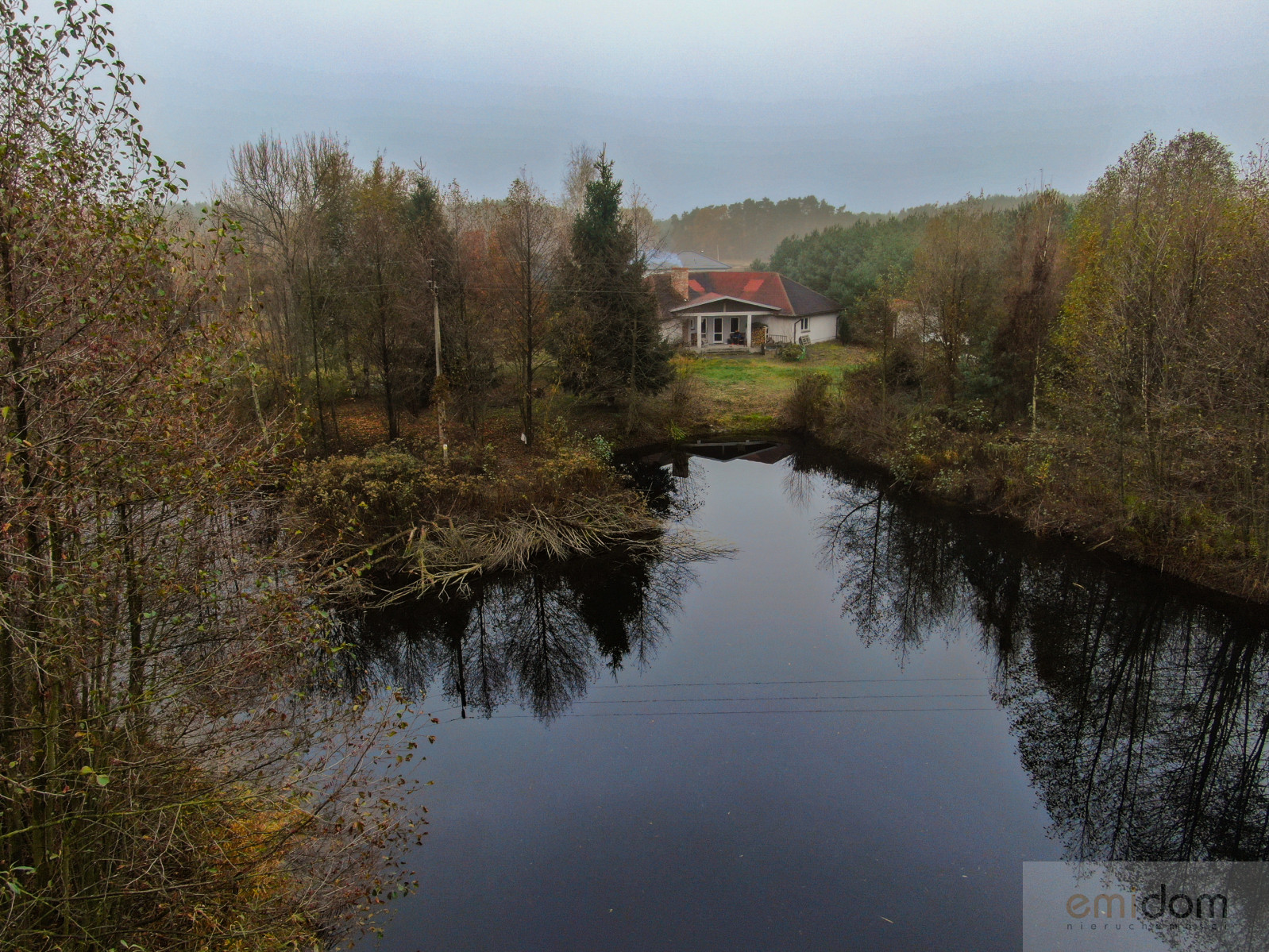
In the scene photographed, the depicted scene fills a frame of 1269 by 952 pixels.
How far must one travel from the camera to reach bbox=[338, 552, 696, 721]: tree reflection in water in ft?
37.6

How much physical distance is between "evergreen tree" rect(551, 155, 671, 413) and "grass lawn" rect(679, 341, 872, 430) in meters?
4.70

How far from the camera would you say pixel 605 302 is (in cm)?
2539

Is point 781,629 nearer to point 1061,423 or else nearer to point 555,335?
point 1061,423

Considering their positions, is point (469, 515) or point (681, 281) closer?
point (469, 515)

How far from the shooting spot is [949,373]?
2359 cm

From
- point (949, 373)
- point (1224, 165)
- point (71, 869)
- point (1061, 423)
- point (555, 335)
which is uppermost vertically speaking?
point (1224, 165)

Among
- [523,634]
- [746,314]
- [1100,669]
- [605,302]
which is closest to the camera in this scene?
[1100,669]

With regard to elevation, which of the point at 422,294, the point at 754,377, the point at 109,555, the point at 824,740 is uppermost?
the point at 422,294

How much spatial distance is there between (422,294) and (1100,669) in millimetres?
18795

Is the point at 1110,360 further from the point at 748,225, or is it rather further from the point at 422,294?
the point at 748,225

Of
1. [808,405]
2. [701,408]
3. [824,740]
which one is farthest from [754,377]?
[824,740]

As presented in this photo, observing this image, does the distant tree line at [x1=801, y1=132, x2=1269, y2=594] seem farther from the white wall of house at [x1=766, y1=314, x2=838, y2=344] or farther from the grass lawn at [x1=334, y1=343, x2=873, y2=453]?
the white wall of house at [x1=766, y1=314, x2=838, y2=344]

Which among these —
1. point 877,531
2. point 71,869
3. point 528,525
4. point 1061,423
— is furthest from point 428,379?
point 71,869

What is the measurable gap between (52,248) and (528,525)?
11.6 m
